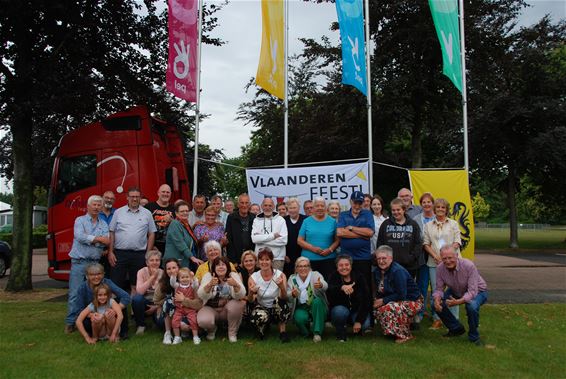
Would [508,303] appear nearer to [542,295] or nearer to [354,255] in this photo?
[542,295]

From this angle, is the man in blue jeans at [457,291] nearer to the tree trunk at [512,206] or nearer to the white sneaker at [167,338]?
the white sneaker at [167,338]

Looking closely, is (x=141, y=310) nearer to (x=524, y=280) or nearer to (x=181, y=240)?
(x=181, y=240)

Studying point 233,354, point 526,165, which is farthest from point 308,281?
point 526,165

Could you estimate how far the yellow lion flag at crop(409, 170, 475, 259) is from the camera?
8.35m

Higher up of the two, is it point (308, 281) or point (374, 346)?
point (308, 281)

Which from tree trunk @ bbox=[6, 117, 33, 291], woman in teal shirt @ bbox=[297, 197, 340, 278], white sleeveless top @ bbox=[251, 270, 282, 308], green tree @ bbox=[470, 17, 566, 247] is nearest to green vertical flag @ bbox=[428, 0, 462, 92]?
woman in teal shirt @ bbox=[297, 197, 340, 278]

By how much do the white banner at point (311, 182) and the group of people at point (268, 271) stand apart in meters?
1.56

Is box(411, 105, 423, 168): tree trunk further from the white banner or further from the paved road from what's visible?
the white banner

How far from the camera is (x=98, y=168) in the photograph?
31.0ft

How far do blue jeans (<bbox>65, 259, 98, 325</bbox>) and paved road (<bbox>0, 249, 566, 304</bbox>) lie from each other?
17.2 ft

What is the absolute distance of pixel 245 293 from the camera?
5879 mm

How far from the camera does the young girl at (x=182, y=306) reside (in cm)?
582

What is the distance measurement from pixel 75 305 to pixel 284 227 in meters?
2.89

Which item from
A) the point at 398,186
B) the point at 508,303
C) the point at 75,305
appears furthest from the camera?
the point at 398,186
